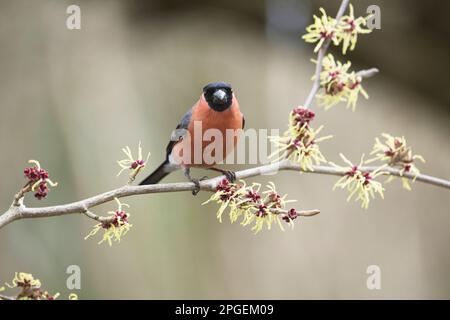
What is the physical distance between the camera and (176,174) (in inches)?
161

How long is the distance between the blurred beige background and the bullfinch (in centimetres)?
141

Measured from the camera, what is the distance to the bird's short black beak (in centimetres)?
228

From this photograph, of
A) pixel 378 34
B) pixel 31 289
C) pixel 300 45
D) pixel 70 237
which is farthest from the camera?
pixel 70 237

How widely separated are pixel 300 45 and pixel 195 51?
2.34 feet

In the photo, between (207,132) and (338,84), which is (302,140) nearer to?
(338,84)

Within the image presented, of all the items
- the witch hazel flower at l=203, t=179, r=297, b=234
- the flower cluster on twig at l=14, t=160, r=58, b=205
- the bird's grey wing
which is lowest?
the witch hazel flower at l=203, t=179, r=297, b=234

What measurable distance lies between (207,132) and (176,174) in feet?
5.42

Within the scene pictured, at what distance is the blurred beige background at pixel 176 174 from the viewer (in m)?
4.11

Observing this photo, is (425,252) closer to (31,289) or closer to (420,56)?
(420,56)

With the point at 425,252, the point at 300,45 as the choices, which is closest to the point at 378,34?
the point at 300,45

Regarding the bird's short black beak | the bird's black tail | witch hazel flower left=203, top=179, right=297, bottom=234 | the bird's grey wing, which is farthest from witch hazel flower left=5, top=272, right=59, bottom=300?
the bird's black tail

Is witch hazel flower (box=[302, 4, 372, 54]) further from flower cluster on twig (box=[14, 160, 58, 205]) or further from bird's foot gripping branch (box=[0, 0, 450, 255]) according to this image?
flower cluster on twig (box=[14, 160, 58, 205])

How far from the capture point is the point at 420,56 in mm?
3088

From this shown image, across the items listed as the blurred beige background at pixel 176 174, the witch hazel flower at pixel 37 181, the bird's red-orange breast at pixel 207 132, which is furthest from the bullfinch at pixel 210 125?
the blurred beige background at pixel 176 174
